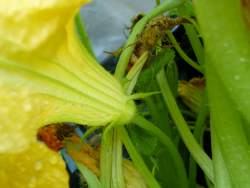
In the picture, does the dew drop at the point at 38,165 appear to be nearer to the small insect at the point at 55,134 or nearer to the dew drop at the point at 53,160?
the dew drop at the point at 53,160

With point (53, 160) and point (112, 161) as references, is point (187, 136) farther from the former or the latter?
point (53, 160)

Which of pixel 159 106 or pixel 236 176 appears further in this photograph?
pixel 159 106

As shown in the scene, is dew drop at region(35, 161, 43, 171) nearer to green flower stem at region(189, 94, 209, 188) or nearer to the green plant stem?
the green plant stem

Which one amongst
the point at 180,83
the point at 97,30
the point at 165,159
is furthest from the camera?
the point at 97,30

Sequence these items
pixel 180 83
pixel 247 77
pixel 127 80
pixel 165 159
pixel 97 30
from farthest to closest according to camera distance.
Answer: pixel 97 30 → pixel 180 83 → pixel 165 159 → pixel 127 80 → pixel 247 77

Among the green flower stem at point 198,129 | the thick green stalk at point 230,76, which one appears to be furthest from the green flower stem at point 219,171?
the green flower stem at point 198,129

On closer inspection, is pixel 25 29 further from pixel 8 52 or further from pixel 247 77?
pixel 247 77

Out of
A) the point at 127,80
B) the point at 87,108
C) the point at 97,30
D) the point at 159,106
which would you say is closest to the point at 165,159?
the point at 159,106

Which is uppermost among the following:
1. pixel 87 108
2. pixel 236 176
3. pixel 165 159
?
pixel 87 108
